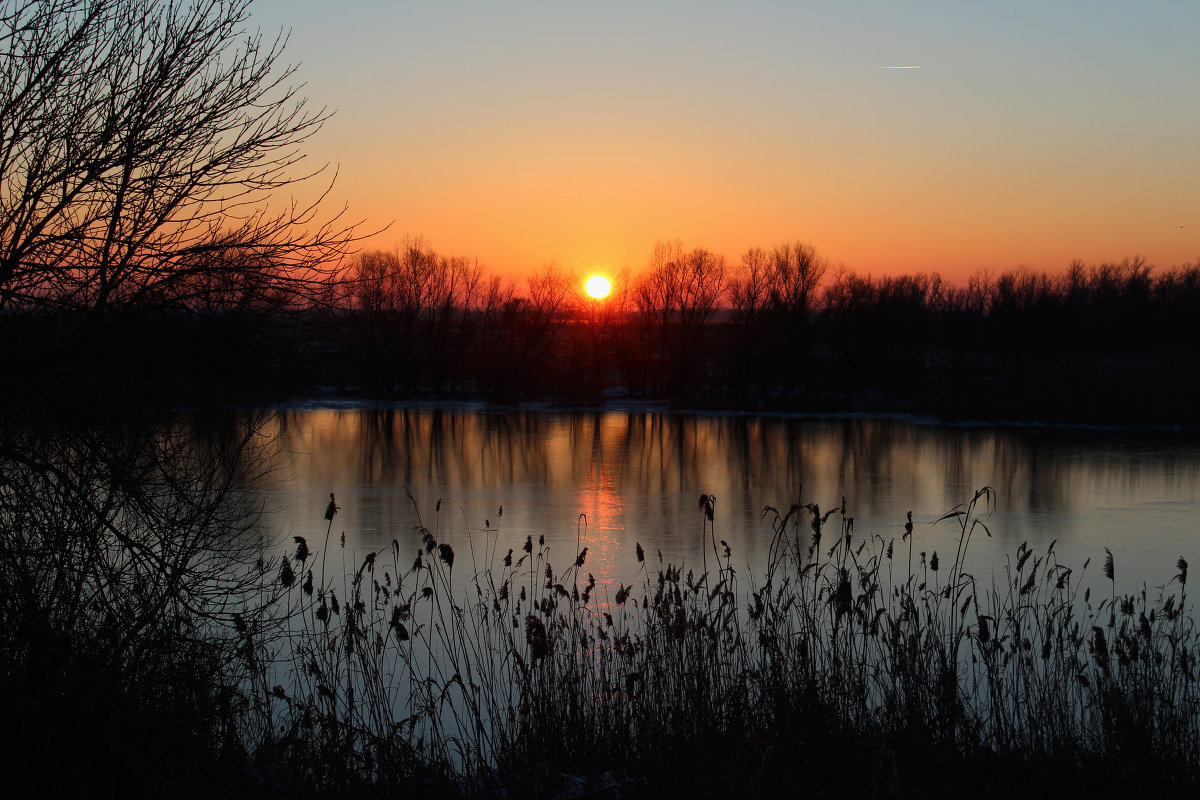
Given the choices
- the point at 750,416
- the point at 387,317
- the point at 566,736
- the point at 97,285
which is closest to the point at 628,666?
the point at 566,736

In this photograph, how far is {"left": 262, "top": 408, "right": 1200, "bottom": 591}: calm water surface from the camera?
32.6 ft

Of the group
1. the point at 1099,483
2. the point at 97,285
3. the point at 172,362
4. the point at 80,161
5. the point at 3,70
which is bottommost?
the point at 1099,483

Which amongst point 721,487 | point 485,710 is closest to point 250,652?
point 485,710

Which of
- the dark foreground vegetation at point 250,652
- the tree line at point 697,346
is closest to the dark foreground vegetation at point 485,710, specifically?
the dark foreground vegetation at point 250,652

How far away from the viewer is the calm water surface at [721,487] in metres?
9.92

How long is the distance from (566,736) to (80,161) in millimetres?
3468

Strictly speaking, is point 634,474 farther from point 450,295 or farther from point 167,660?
point 450,295

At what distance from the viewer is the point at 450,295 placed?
4738 centimetres

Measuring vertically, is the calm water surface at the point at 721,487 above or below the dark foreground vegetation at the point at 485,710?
below

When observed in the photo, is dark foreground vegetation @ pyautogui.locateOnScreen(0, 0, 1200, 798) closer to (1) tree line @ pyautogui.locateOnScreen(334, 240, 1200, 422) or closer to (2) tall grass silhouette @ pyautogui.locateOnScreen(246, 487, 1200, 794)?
(2) tall grass silhouette @ pyautogui.locateOnScreen(246, 487, 1200, 794)

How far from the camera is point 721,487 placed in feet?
49.1

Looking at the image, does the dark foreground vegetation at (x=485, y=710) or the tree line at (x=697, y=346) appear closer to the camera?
the dark foreground vegetation at (x=485, y=710)

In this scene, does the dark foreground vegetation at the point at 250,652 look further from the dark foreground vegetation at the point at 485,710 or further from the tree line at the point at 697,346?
the tree line at the point at 697,346

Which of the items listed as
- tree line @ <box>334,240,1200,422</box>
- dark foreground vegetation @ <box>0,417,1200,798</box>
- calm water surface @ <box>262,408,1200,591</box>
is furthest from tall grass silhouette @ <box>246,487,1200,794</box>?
tree line @ <box>334,240,1200,422</box>
